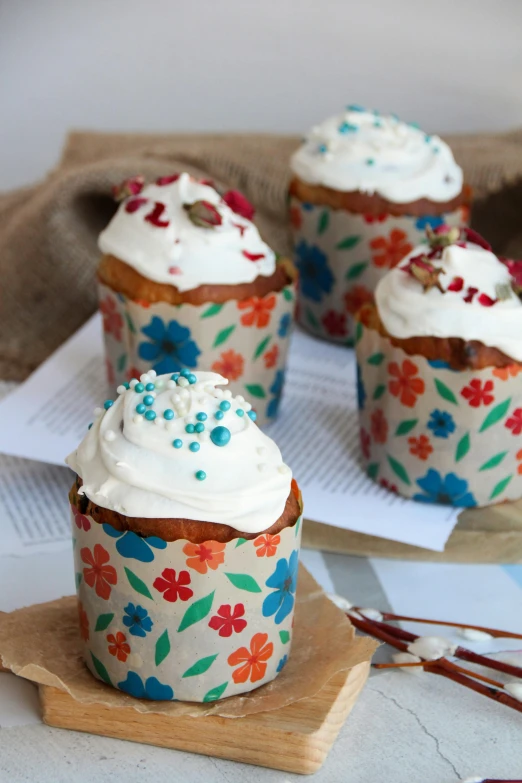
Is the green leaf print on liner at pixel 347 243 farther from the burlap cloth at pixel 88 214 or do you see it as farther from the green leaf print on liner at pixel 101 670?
the green leaf print on liner at pixel 101 670

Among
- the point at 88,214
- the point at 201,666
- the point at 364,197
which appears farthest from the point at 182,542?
the point at 88,214

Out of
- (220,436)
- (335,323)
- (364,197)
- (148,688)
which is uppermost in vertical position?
(220,436)

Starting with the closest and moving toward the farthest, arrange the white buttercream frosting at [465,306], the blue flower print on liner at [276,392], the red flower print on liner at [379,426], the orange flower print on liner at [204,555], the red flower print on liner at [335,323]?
the orange flower print on liner at [204,555], the white buttercream frosting at [465,306], the red flower print on liner at [379,426], the blue flower print on liner at [276,392], the red flower print on liner at [335,323]

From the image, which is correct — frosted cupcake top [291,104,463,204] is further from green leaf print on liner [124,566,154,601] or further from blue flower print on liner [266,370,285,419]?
green leaf print on liner [124,566,154,601]

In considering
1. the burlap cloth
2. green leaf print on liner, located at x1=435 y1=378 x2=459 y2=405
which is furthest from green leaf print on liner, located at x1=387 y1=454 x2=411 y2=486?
the burlap cloth

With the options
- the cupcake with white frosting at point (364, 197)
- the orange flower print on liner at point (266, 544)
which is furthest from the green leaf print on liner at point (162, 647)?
the cupcake with white frosting at point (364, 197)

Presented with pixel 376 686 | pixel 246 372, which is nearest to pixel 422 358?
pixel 246 372

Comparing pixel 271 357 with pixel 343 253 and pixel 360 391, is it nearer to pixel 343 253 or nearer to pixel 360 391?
pixel 360 391
